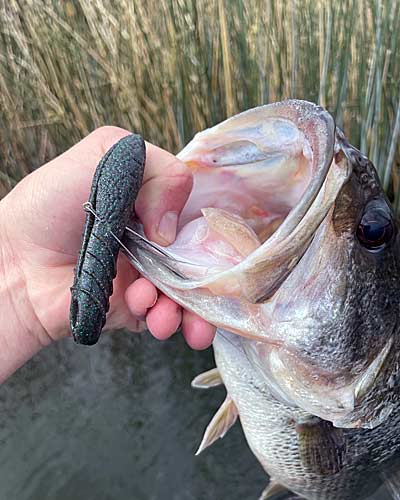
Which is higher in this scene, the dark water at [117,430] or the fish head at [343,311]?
the fish head at [343,311]

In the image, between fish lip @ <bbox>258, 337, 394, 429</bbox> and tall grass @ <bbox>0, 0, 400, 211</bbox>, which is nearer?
fish lip @ <bbox>258, 337, 394, 429</bbox>

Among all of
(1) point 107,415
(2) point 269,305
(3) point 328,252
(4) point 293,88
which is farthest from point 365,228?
(1) point 107,415

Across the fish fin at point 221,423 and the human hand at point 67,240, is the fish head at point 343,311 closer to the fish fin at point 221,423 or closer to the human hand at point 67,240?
the human hand at point 67,240

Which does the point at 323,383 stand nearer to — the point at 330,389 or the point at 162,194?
the point at 330,389

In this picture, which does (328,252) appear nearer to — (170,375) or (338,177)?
(338,177)

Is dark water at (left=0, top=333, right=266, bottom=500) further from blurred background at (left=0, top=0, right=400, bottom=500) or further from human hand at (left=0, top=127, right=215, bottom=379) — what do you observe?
human hand at (left=0, top=127, right=215, bottom=379)

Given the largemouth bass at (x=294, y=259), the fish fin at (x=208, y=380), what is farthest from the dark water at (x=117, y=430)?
the largemouth bass at (x=294, y=259)

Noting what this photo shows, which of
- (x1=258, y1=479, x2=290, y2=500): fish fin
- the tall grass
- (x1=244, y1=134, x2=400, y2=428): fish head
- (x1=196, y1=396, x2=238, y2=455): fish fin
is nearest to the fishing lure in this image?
(x1=244, y1=134, x2=400, y2=428): fish head
